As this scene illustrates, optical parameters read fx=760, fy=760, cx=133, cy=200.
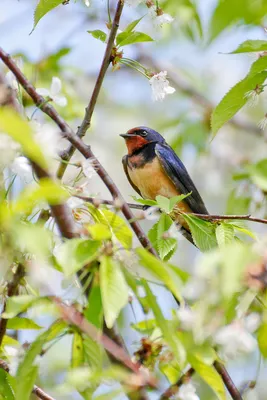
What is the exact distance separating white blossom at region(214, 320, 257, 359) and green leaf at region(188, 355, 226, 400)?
0.27 metres

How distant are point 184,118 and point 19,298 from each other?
4.81m

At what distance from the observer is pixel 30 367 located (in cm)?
186

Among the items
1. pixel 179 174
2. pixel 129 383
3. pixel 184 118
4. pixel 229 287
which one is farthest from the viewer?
pixel 184 118

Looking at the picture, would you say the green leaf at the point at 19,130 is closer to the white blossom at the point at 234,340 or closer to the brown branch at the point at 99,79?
the white blossom at the point at 234,340

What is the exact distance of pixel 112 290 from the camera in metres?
1.70

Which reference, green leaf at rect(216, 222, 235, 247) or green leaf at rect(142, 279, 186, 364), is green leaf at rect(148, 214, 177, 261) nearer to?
green leaf at rect(216, 222, 235, 247)

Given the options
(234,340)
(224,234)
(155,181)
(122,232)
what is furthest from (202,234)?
(155,181)

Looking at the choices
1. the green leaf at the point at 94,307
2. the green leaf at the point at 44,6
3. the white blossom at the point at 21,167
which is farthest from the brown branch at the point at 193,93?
the green leaf at the point at 94,307

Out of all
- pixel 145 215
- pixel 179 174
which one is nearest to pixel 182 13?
pixel 179 174

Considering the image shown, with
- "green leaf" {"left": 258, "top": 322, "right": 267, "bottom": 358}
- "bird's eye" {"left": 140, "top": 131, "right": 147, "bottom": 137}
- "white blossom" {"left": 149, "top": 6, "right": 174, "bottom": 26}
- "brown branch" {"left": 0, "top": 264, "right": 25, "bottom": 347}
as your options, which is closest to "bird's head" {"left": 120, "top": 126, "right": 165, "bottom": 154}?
"bird's eye" {"left": 140, "top": 131, "right": 147, "bottom": 137}

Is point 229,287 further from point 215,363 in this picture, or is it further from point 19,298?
point 215,363

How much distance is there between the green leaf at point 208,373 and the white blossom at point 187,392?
4 centimetres

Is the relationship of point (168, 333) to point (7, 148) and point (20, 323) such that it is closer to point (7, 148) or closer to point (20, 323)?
point (7, 148)

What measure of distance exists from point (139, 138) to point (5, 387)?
2.89 meters
